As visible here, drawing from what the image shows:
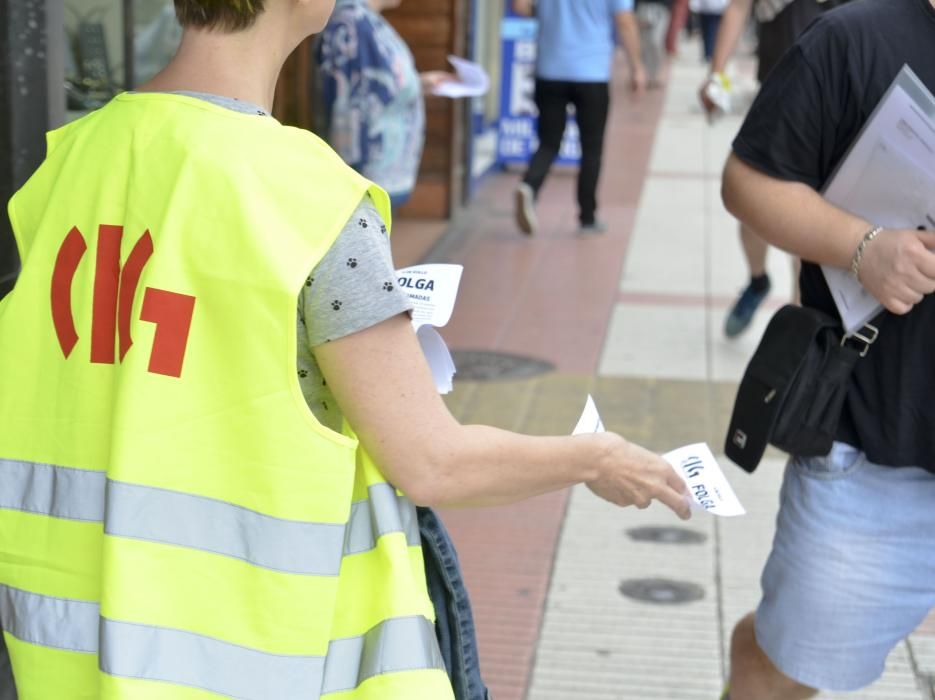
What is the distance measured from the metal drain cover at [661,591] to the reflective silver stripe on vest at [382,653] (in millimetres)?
2736

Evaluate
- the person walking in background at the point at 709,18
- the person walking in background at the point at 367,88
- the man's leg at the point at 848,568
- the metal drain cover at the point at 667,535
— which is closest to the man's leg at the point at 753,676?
the man's leg at the point at 848,568

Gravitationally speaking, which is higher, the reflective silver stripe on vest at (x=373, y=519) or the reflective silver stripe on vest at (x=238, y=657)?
the reflective silver stripe on vest at (x=373, y=519)

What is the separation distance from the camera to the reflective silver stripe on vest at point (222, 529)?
1813 mm

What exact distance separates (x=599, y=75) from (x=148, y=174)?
27.9 ft

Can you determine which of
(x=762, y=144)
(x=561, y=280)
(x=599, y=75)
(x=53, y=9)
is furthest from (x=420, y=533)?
(x=599, y=75)

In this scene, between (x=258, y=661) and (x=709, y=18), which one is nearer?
(x=258, y=661)

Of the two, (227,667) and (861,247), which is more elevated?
(861,247)

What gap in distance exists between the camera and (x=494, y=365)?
709 cm

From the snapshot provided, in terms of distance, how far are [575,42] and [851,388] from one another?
24.7ft

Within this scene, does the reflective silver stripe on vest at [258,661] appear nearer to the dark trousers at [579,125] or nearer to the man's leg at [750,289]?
the man's leg at [750,289]

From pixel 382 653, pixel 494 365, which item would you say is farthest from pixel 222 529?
Answer: pixel 494 365

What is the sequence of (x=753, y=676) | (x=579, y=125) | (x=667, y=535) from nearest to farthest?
(x=753, y=676) → (x=667, y=535) → (x=579, y=125)

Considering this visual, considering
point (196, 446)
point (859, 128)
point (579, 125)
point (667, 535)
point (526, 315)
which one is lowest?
point (526, 315)

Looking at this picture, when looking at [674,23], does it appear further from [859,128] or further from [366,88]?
[859,128]
